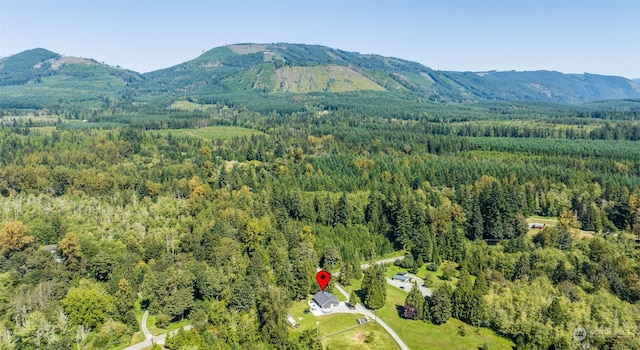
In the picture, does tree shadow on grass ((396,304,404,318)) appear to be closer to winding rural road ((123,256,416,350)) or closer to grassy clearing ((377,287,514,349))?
grassy clearing ((377,287,514,349))

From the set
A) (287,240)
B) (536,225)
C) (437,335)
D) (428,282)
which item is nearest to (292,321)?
(437,335)

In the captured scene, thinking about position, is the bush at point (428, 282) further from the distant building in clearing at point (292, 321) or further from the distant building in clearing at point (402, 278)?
the distant building in clearing at point (292, 321)

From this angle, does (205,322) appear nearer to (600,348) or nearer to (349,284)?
(349,284)

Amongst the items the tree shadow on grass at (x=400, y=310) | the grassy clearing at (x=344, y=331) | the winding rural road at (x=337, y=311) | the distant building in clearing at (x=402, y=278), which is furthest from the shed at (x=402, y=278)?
the grassy clearing at (x=344, y=331)

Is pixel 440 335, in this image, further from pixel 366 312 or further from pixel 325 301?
pixel 325 301

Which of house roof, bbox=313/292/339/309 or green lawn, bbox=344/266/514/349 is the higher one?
house roof, bbox=313/292/339/309

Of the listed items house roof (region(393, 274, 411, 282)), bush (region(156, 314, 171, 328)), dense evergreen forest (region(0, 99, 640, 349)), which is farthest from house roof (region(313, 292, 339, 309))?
bush (region(156, 314, 171, 328))
